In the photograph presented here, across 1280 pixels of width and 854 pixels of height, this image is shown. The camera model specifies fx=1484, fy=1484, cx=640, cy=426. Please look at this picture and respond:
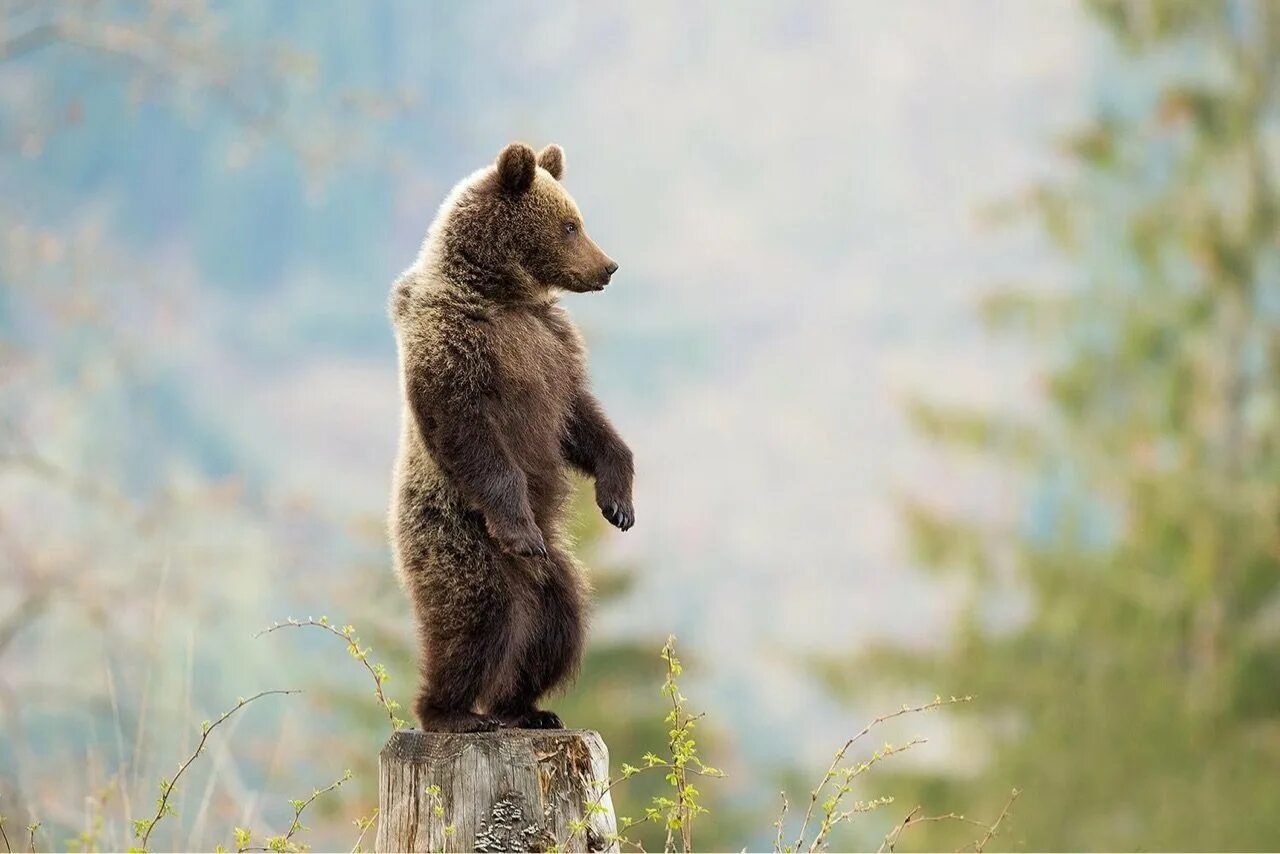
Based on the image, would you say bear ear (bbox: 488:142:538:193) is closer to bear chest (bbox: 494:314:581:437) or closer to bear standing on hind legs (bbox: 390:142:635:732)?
bear standing on hind legs (bbox: 390:142:635:732)

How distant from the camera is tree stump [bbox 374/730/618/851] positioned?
3.22 m

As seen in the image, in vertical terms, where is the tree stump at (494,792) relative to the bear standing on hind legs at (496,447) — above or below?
below

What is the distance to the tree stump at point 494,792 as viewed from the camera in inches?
127

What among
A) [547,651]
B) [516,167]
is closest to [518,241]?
[516,167]

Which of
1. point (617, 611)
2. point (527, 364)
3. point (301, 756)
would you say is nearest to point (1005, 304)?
point (617, 611)

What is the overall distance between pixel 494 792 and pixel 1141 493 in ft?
27.1

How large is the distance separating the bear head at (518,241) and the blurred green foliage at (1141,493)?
7.58 meters

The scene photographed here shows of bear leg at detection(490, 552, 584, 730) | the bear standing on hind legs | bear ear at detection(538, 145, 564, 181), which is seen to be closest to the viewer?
the bear standing on hind legs

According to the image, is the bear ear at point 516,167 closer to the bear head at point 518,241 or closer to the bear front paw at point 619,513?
the bear head at point 518,241

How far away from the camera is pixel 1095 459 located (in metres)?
10.7

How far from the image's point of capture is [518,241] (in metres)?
3.64

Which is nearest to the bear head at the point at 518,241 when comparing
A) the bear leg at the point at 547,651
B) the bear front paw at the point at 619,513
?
the bear front paw at the point at 619,513

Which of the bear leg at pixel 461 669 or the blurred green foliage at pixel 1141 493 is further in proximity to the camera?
the blurred green foliage at pixel 1141 493

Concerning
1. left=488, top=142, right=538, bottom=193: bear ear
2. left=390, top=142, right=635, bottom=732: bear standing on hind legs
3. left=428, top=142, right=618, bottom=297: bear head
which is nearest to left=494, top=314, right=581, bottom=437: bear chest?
left=390, top=142, right=635, bottom=732: bear standing on hind legs
